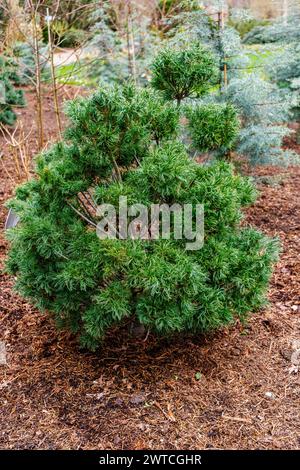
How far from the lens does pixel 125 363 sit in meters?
2.90

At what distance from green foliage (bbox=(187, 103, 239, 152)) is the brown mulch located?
3.97 feet

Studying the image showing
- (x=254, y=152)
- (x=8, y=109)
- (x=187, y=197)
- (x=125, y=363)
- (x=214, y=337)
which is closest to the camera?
(x=187, y=197)

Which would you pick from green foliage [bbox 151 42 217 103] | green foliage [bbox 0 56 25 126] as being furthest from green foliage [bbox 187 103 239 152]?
green foliage [bbox 0 56 25 126]

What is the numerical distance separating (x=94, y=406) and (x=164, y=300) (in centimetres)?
70

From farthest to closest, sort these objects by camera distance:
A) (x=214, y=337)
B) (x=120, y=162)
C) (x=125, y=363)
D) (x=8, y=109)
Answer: (x=8, y=109) < (x=214, y=337) < (x=125, y=363) < (x=120, y=162)

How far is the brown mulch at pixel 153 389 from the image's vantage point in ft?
8.07

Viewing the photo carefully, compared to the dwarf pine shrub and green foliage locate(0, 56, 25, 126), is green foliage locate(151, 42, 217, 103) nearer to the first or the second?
the dwarf pine shrub

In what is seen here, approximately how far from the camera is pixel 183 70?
2.71 m

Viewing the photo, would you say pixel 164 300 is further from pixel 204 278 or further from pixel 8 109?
pixel 8 109

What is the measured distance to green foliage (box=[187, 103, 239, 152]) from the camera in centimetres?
271

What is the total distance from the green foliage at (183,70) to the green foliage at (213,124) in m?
0.15

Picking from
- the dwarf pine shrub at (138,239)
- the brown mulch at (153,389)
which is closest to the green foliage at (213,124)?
the dwarf pine shrub at (138,239)

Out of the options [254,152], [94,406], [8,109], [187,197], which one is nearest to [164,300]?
[187,197]

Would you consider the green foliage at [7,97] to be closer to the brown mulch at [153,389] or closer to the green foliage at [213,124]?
the brown mulch at [153,389]
